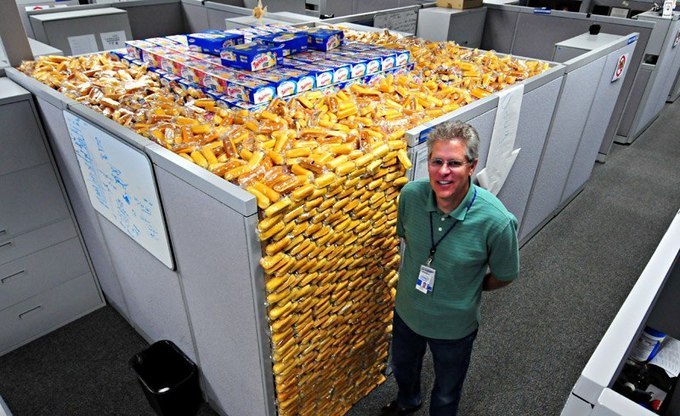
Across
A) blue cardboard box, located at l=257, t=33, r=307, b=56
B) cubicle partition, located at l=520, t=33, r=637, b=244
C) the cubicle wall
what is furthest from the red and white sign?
blue cardboard box, located at l=257, t=33, r=307, b=56

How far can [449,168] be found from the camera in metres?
1.50

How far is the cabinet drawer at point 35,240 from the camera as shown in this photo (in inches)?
97.5

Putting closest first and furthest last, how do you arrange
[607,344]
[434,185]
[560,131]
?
1. [607,344]
2. [434,185]
3. [560,131]

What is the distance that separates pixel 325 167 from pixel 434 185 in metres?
0.39

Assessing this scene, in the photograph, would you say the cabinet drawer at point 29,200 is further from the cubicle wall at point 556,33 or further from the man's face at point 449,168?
the cubicle wall at point 556,33

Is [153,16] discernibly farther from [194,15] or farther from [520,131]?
[520,131]

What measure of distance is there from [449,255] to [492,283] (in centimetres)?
27

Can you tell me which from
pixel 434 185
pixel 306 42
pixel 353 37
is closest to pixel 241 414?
pixel 434 185

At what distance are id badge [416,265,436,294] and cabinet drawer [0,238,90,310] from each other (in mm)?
2189

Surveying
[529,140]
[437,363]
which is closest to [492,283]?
[437,363]

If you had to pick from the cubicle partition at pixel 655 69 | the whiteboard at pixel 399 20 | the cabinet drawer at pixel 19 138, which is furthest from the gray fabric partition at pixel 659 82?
the cabinet drawer at pixel 19 138

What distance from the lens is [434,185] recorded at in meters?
1.56

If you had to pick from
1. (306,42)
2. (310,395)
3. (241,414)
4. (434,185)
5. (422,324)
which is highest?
(306,42)

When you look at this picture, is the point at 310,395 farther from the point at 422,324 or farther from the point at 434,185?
the point at 434,185
